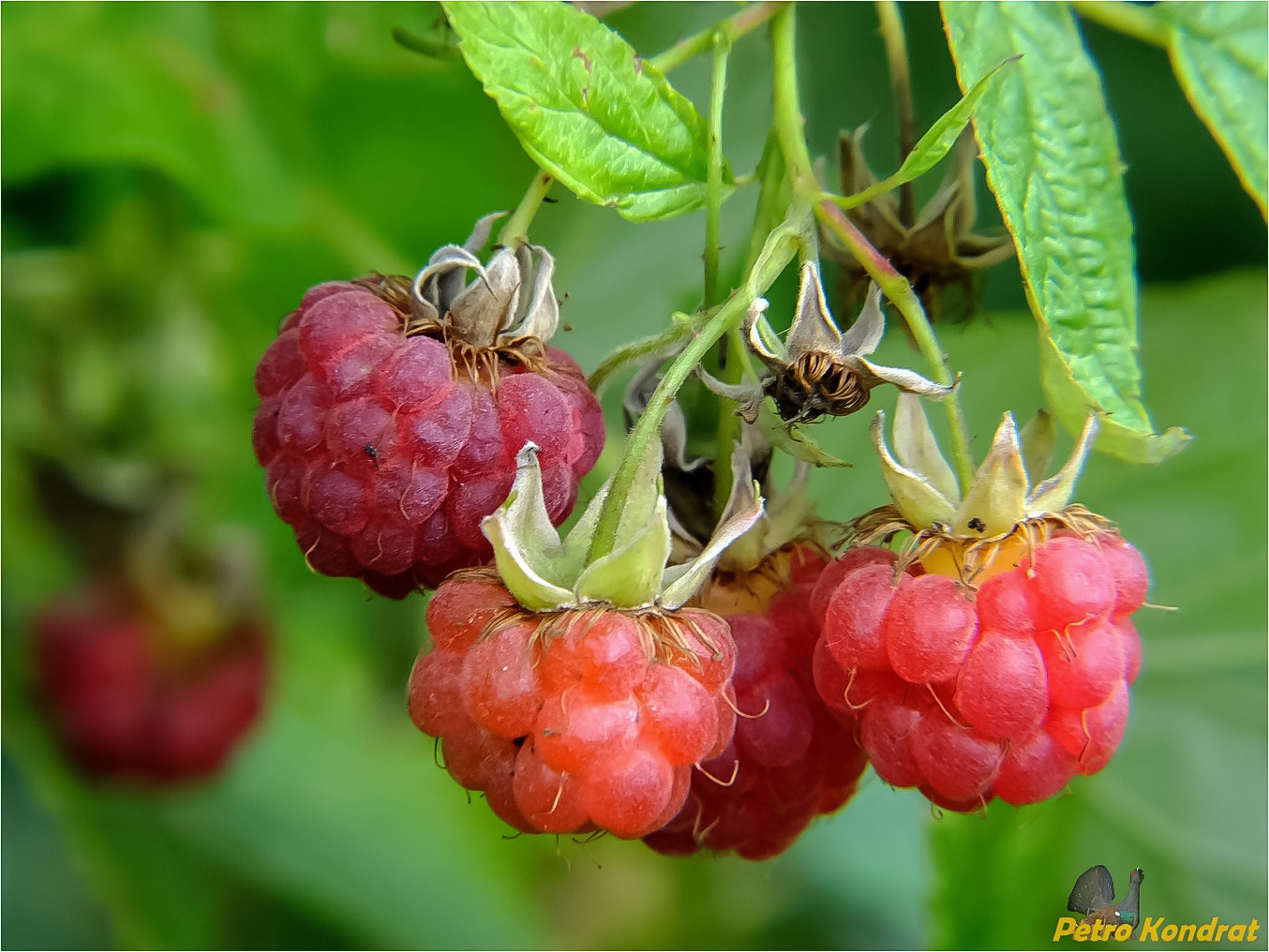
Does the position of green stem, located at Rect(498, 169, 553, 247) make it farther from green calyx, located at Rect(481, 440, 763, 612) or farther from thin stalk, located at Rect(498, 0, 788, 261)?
green calyx, located at Rect(481, 440, 763, 612)

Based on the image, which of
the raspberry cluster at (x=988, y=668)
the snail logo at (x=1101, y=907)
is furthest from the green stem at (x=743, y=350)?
the snail logo at (x=1101, y=907)

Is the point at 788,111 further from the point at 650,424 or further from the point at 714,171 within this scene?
the point at 650,424

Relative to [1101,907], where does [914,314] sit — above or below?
above

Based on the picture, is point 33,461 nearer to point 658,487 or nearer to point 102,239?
point 102,239

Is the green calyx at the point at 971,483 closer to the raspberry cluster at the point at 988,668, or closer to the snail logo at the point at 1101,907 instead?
the raspberry cluster at the point at 988,668

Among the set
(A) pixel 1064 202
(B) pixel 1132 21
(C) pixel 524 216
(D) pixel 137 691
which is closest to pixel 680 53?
(C) pixel 524 216

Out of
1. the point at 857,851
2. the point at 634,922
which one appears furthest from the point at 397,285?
the point at 634,922
